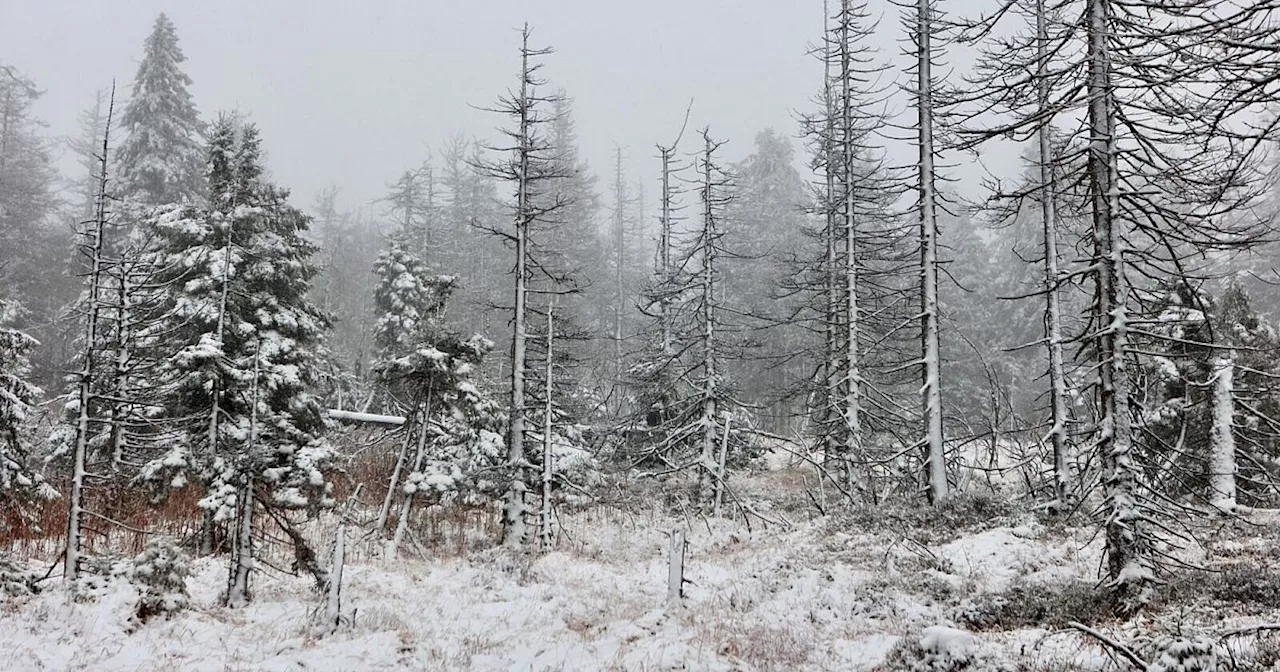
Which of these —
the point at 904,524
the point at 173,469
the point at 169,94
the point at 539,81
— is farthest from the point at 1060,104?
the point at 169,94

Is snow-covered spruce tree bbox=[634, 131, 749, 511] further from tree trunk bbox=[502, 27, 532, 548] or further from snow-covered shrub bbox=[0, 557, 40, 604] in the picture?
snow-covered shrub bbox=[0, 557, 40, 604]

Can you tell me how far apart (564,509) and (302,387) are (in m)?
7.67

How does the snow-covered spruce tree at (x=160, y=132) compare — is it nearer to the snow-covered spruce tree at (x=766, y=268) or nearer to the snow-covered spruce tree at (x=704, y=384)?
the snow-covered spruce tree at (x=704, y=384)

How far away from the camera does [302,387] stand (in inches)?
657

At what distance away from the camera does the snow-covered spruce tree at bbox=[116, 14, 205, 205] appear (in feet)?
90.2

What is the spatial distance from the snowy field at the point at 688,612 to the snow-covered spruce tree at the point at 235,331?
3049mm

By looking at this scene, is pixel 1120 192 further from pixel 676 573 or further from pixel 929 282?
pixel 676 573

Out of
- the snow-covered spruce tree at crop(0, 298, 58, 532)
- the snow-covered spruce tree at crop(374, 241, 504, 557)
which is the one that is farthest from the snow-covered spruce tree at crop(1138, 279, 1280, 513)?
the snow-covered spruce tree at crop(0, 298, 58, 532)

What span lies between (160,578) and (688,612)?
7.40 m

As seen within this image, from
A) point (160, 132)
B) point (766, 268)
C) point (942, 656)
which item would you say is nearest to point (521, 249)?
point (942, 656)

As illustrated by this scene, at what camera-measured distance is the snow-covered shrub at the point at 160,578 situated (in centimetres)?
930

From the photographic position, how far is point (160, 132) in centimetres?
2817

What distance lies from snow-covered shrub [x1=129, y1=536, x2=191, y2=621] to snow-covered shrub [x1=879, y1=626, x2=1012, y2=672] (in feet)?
30.1

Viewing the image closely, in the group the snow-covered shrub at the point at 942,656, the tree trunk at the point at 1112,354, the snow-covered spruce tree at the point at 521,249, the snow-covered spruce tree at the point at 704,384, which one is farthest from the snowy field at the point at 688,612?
the snow-covered spruce tree at the point at 704,384
